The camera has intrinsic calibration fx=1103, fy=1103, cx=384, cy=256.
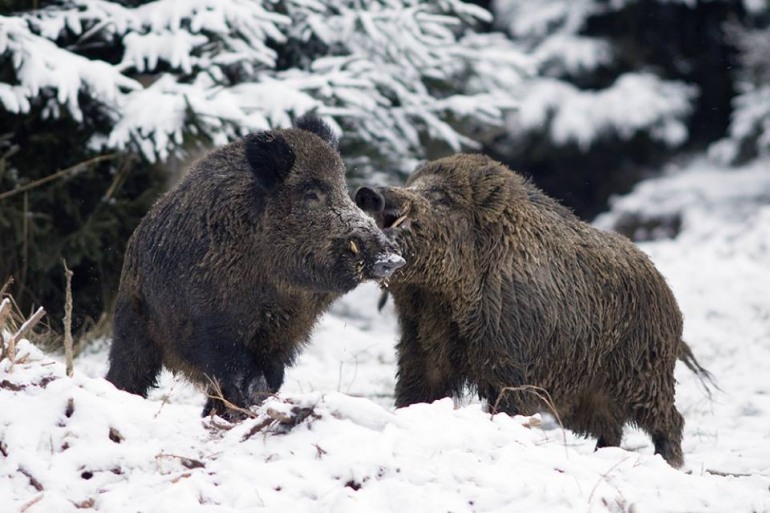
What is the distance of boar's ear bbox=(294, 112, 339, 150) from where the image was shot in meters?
6.19

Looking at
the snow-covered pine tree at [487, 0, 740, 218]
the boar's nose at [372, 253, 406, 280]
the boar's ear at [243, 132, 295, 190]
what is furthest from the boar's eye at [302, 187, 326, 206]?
the snow-covered pine tree at [487, 0, 740, 218]

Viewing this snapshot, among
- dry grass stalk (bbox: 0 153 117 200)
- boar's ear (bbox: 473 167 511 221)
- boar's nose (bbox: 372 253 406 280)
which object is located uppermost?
boar's nose (bbox: 372 253 406 280)

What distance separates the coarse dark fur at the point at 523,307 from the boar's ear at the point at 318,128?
52cm

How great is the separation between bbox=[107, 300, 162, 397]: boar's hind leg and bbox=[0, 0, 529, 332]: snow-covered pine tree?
235 cm

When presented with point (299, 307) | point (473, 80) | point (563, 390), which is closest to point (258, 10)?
point (473, 80)

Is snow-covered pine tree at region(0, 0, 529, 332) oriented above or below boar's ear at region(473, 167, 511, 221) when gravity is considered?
below

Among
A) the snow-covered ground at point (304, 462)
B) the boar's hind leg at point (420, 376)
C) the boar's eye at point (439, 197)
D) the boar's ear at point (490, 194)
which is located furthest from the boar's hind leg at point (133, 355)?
the boar's ear at point (490, 194)

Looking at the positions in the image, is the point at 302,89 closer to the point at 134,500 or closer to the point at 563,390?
the point at 563,390

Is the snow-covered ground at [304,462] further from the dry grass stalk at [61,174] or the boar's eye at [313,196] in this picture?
the dry grass stalk at [61,174]

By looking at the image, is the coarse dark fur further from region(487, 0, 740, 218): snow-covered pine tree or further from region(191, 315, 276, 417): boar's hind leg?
region(487, 0, 740, 218): snow-covered pine tree

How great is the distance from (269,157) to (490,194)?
1307mm

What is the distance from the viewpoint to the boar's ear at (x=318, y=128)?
6191 millimetres

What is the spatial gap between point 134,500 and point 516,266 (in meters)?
2.82

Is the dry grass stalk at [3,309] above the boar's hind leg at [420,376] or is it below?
above
